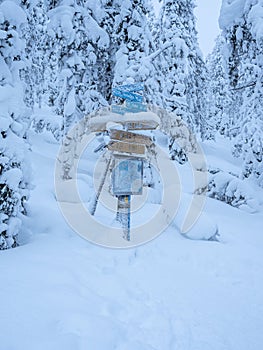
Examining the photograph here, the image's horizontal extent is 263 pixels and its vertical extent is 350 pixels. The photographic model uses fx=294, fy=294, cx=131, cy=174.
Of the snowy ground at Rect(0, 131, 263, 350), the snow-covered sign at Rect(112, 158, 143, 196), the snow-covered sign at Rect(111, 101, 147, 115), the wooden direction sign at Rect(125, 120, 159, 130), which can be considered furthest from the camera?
the wooden direction sign at Rect(125, 120, 159, 130)

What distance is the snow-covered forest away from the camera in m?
3.21

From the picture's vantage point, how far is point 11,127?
16.4ft

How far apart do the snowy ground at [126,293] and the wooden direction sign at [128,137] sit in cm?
216

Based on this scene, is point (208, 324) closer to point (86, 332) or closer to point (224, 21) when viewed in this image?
point (86, 332)

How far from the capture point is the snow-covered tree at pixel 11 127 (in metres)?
4.75

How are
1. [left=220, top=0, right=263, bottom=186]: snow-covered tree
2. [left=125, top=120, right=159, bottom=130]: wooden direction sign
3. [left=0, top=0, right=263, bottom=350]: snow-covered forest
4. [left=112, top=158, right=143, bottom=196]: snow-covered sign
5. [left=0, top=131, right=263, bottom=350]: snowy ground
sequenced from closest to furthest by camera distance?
1. [left=0, top=131, right=263, bottom=350]: snowy ground
2. [left=0, top=0, right=263, bottom=350]: snow-covered forest
3. [left=112, top=158, right=143, bottom=196]: snow-covered sign
4. [left=125, top=120, right=159, bottom=130]: wooden direction sign
5. [left=220, top=0, right=263, bottom=186]: snow-covered tree

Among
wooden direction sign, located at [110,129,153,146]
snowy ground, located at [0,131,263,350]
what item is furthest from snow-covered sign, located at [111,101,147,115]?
snowy ground, located at [0,131,263,350]

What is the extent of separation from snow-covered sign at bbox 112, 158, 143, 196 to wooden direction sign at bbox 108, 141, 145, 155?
0.65 ft

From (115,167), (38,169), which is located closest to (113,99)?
(38,169)

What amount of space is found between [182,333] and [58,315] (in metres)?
1.46

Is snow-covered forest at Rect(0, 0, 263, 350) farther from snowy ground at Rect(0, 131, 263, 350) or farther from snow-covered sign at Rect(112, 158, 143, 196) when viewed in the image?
snow-covered sign at Rect(112, 158, 143, 196)

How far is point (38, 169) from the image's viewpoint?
11.2 m

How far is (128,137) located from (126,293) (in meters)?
3.37

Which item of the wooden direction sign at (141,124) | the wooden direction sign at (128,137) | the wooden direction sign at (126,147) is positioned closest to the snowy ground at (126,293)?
the wooden direction sign at (126,147)
